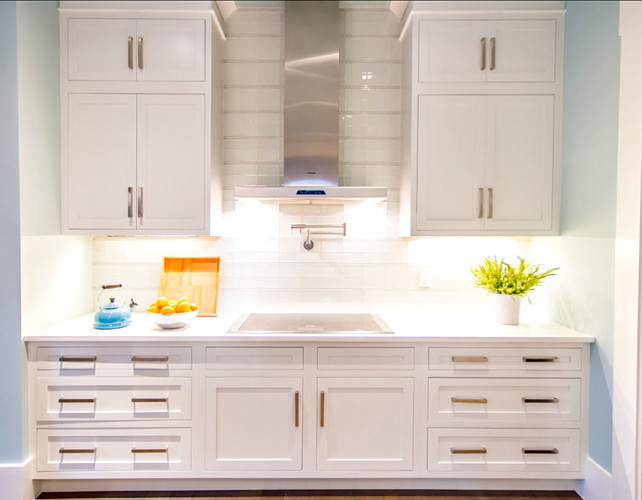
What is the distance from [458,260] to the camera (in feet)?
8.84

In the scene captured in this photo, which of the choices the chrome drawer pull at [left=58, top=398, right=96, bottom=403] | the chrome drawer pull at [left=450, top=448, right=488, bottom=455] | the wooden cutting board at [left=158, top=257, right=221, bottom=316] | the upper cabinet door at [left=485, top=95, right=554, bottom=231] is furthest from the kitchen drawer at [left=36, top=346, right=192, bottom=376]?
the upper cabinet door at [left=485, top=95, right=554, bottom=231]

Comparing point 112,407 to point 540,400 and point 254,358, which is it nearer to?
point 254,358

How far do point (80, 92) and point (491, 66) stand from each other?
2.28m

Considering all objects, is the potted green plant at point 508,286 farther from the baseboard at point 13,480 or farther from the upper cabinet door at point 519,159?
the baseboard at point 13,480

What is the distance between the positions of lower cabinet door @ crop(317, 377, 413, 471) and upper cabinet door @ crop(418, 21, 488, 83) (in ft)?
5.52

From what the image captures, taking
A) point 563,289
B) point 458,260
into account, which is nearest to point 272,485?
point 458,260

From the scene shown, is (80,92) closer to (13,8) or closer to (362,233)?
(13,8)

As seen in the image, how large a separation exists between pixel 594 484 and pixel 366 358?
1280 millimetres

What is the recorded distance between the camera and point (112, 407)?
2092 mm

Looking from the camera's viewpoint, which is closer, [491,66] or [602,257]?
[602,257]

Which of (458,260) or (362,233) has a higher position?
(362,233)

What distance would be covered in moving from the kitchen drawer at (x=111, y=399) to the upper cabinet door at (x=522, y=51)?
238cm

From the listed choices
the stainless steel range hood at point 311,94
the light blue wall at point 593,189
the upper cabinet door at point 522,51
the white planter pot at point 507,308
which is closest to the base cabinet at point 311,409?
the light blue wall at point 593,189

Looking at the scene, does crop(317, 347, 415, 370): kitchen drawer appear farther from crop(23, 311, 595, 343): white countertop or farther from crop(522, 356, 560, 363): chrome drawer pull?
crop(522, 356, 560, 363): chrome drawer pull
